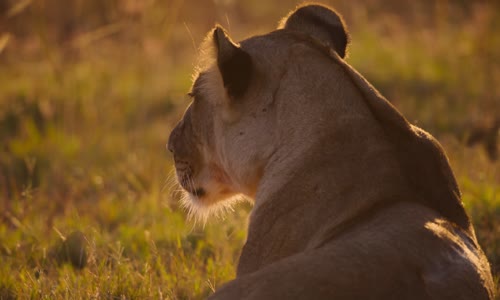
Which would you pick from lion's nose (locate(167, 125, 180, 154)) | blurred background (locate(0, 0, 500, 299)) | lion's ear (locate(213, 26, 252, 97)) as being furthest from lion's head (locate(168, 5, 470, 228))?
blurred background (locate(0, 0, 500, 299))

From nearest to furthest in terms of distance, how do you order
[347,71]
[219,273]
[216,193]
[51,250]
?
[347,71] < [216,193] < [219,273] < [51,250]

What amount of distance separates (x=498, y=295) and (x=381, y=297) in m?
1.45

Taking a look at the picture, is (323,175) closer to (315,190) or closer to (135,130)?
(315,190)

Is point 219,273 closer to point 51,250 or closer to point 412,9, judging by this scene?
→ point 51,250

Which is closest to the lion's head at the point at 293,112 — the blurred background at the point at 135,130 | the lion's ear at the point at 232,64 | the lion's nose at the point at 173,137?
the lion's ear at the point at 232,64

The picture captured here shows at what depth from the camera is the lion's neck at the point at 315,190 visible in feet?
10.9

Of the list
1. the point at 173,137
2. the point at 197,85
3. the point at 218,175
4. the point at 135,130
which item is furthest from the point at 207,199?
the point at 135,130

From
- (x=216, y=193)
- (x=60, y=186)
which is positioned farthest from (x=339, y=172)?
(x=60, y=186)

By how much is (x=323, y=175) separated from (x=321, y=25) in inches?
37.0

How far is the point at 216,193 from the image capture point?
4301 mm

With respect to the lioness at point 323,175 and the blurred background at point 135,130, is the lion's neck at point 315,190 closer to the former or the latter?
the lioness at point 323,175

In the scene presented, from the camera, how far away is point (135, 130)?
8914 millimetres

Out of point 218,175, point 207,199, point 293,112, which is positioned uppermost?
point 293,112

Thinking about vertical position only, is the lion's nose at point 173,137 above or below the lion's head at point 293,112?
below
